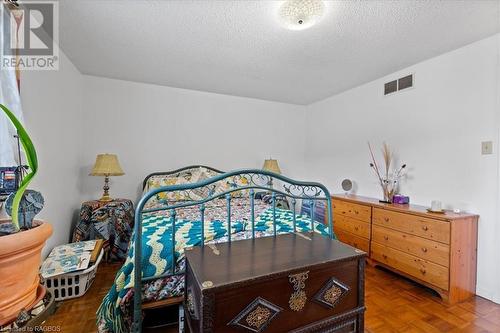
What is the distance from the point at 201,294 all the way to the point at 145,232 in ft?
3.37

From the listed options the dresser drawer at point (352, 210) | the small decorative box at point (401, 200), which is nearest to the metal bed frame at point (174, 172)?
the dresser drawer at point (352, 210)

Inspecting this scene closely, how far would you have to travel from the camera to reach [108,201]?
2.71 meters

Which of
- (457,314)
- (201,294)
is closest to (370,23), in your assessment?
(201,294)

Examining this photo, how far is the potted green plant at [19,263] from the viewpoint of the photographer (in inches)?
28.8

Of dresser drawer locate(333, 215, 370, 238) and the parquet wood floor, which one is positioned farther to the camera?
dresser drawer locate(333, 215, 370, 238)

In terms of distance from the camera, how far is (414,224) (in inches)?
83.6

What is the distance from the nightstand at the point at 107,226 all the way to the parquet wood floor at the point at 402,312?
425 mm

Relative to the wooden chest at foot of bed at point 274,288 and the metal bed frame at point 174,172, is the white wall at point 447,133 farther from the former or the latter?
the metal bed frame at point 174,172

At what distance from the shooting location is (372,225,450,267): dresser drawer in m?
1.91

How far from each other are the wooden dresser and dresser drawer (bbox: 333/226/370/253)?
0.04 ft

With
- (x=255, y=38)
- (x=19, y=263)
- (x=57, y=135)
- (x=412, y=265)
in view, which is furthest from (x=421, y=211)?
(x=57, y=135)

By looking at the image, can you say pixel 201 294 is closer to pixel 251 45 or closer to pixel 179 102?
pixel 251 45

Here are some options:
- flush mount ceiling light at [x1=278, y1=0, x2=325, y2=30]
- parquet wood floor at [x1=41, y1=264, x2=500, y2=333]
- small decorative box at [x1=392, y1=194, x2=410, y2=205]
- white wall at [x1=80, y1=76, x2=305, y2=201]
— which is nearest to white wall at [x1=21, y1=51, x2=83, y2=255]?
white wall at [x1=80, y1=76, x2=305, y2=201]
